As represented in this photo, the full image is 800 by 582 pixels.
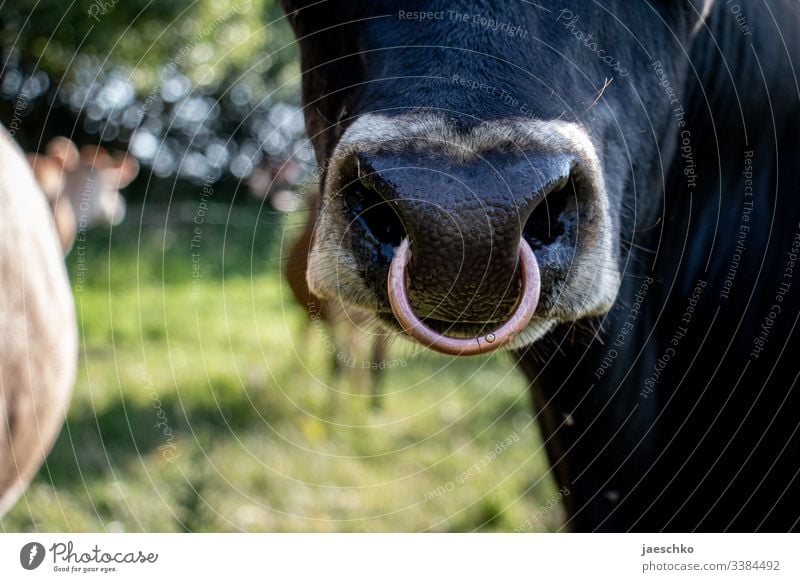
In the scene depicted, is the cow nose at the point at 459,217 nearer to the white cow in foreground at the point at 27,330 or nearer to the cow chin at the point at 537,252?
the cow chin at the point at 537,252

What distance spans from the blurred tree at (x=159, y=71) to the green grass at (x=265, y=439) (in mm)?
1725

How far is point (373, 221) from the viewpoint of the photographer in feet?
5.79

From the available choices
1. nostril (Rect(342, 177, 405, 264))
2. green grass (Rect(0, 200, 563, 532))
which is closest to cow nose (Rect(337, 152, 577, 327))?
nostril (Rect(342, 177, 405, 264))

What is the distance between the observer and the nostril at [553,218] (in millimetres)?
1754

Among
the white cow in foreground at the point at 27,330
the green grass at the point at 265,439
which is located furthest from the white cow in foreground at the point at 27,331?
the green grass at the point at 265,439

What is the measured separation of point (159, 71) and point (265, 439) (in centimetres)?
607

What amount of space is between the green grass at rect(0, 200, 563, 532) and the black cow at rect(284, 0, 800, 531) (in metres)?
0.89

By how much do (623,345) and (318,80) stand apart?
1.19 meters

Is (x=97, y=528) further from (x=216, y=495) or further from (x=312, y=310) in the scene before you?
(x=312, y=310)

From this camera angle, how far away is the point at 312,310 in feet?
13.2

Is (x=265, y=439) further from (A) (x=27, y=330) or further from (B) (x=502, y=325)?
(B) (x=502, y=325)

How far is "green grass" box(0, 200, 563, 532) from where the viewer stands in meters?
4.43

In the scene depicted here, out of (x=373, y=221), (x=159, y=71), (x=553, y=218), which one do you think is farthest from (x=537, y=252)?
(x=159, y=71)
